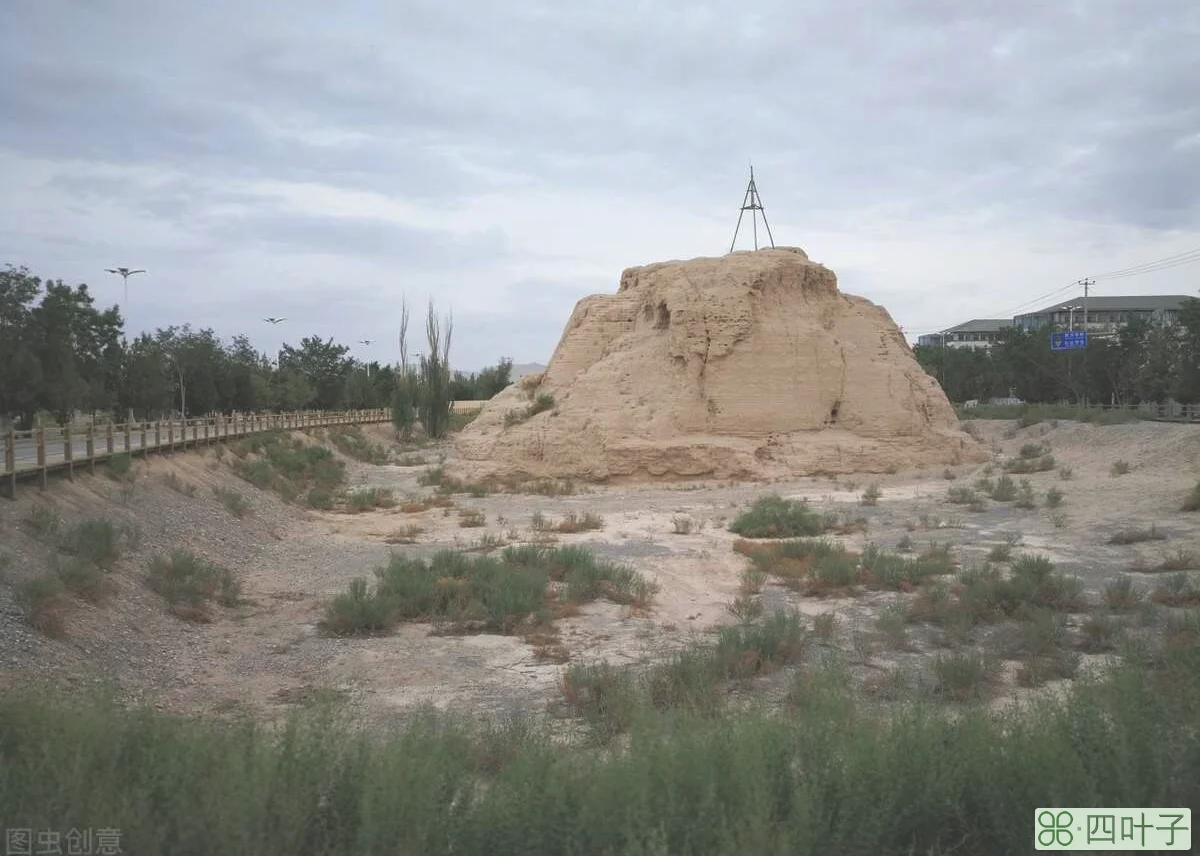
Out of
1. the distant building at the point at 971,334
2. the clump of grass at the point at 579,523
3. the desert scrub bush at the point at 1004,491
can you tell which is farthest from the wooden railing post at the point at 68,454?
the distant building at the point at 971,334

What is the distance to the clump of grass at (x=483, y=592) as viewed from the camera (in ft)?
34.5

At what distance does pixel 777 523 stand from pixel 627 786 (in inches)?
530

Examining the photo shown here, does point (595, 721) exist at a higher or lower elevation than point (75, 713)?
lower

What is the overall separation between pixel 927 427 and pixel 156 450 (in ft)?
69.0

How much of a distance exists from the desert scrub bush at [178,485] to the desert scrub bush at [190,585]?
5.47 metres

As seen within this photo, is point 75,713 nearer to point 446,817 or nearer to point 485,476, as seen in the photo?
point 446,817

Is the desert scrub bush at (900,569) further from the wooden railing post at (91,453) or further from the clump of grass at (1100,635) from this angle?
the wooden railing post at (91,453)

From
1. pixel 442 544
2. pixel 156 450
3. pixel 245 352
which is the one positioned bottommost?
pixel 442 544

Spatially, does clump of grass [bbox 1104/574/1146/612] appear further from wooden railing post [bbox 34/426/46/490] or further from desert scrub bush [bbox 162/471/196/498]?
desert scrub bush [bbox 162/471/196/498]

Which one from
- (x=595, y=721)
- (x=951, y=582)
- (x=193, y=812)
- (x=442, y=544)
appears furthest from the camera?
(x=442, y=544)

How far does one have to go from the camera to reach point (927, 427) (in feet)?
92.6

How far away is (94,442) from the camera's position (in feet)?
57.0

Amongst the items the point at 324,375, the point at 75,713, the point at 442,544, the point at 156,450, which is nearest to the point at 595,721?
the point at 75,713

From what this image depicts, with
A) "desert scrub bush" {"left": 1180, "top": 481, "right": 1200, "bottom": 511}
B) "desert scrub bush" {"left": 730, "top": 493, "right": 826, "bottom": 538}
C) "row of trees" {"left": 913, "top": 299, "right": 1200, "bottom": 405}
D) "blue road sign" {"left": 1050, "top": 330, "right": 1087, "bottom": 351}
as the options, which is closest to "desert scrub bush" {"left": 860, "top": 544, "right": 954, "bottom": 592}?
"desert scrub bush" {"left": 730, "top": 493, "right": 826, "bottom": 538}
